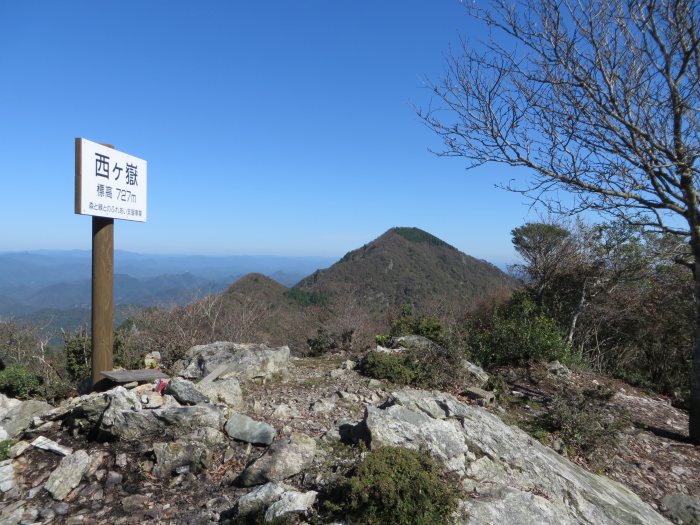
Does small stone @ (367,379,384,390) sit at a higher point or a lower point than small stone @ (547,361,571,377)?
higher

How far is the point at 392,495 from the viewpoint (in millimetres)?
2635

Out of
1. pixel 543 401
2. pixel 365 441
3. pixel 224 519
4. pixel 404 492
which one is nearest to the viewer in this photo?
pixel 404 492

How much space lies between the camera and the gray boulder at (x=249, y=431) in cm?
390

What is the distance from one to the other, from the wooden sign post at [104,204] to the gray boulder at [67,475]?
151 centimetres

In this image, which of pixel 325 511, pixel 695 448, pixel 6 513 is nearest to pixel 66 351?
pixel 6 513

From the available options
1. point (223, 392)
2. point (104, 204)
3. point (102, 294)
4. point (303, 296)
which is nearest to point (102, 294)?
point (102, 294)

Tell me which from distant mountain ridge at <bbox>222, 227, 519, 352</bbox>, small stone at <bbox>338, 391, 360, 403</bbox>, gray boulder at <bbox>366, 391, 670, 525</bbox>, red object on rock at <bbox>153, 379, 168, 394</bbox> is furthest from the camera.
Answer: distant mountain ridge at <bbox>222, 227, 519, 352</bbox>

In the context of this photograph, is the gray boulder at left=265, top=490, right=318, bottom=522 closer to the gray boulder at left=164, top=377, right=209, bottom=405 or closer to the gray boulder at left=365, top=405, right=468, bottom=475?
the gray boulder at left=365, top=405, right=468, bottom=475

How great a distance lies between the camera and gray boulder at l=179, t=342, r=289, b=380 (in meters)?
6.13

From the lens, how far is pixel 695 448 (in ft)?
19.4

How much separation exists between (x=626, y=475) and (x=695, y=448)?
5.80 feet

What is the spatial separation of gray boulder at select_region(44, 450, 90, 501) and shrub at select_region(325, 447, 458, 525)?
2.10m

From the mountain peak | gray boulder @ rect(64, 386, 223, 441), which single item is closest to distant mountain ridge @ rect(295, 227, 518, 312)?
the mountain peak

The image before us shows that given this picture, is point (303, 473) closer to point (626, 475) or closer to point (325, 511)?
point (325, 511)
